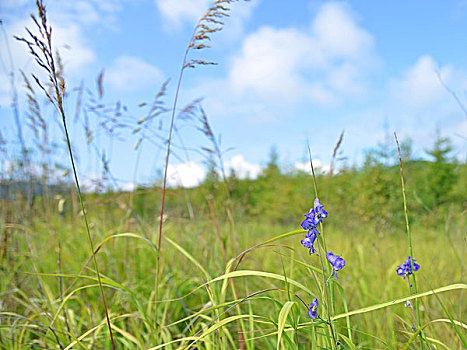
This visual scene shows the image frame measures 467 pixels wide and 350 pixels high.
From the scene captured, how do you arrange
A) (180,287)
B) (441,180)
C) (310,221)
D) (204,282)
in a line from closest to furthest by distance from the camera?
(310,221), (204,282), (180,287), (441,180)

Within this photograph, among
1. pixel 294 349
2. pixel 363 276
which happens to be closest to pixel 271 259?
pixel 363 276

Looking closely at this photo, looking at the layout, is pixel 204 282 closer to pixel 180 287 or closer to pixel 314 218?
pixel 180 287

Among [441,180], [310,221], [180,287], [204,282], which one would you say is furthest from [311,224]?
[441,180]

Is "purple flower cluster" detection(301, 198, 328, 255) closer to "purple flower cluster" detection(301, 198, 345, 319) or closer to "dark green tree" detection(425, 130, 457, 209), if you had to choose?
"purple flower cluster" detection(301, 198, 345, 319)

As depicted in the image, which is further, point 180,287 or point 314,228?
point 180,287

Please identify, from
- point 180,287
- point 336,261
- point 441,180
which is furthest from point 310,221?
point 441,180

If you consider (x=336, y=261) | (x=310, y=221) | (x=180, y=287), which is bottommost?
(x=180, y=287)

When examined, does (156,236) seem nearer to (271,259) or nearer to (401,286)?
(271,259)

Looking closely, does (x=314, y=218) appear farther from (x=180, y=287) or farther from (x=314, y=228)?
(x=180, y=287)

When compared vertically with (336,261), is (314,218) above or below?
above

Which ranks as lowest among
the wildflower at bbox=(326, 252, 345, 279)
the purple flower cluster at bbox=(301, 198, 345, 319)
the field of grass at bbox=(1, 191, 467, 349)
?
the field of grass at bbox=(1, 191, 467, 349)

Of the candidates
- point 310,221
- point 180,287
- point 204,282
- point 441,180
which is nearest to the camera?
point 310,221

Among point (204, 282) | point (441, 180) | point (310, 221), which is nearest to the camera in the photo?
point (310, 221)

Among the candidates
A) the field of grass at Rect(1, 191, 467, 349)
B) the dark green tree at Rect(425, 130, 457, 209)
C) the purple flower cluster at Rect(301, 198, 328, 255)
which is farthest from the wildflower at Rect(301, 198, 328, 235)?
the dark green tree at Rect(425, 130, 457, 209)
